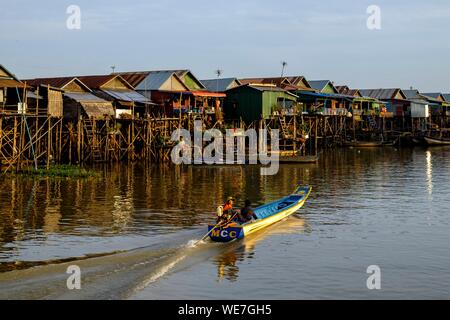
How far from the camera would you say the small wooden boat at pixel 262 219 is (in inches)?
675

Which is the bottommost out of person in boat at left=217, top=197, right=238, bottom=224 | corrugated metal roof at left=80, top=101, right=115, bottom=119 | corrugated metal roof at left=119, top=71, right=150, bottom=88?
A: person in boat at left=217, top=197, right=238, bottom=224

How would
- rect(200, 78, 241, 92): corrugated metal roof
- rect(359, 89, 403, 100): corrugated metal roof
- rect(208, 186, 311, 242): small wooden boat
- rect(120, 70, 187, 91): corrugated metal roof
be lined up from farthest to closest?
rect(359, 89, 403, 100): corrugated metal roof → rect(200, 78, 241, 92): corrugated metal roof → rect(120, 70, 187, 91): corrugated metal roof → rect(208, 186, 311, 242): small wooden boat

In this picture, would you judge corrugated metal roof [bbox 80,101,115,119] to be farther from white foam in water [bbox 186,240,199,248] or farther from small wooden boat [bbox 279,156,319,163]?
white foam in water [bbox 186,240,199,248]

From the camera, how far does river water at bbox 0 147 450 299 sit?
13.2 m

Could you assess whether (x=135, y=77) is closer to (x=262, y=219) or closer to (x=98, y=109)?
(x=98, y=109)

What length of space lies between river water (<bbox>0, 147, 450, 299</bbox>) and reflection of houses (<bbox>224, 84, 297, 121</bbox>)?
19.0 m

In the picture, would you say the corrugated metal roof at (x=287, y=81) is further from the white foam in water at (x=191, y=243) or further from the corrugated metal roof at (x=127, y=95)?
the white foam in water at (x=191, y=243)

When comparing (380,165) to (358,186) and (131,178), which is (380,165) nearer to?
(358,186)

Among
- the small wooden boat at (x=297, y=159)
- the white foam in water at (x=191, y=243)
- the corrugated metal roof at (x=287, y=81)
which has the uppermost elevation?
the corrugated metal roof at (x=287, y=81)

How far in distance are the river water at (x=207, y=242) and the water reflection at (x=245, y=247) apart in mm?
46

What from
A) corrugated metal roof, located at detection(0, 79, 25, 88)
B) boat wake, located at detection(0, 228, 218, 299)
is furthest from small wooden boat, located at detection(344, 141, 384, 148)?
boat wake, located at detection(0, 228, 218, 299)

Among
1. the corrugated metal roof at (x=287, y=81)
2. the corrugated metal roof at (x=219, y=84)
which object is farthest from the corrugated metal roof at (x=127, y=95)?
the corrugated metal roof at (x=287, y=81)

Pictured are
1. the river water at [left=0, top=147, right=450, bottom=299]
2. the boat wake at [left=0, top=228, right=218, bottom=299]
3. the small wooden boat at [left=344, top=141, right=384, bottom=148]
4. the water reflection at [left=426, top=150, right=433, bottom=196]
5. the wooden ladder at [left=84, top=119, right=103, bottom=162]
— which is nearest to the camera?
the boat wake at [left=0, top=228, right=218, bottom=299]

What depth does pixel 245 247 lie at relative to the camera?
17125 millimetres
